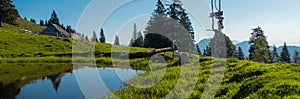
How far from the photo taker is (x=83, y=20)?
15008mm

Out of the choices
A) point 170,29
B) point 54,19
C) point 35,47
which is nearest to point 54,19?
point 54,19

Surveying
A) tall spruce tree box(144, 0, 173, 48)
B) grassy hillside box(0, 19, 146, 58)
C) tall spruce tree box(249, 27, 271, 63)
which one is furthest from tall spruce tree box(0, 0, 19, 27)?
tall spruce tree box(249, 27, 271, 63)

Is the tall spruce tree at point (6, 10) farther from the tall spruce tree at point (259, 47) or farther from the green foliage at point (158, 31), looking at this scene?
the tall spruce tree at point (259, 47)

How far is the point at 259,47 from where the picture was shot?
8362cm

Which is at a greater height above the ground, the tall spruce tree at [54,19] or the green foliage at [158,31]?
the tall spruce tree at [54,19]

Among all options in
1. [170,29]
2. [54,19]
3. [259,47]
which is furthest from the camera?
[54,19]

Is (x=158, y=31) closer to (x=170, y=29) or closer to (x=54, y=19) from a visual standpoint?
(x=170, y=29)

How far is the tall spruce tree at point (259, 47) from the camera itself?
263 ft

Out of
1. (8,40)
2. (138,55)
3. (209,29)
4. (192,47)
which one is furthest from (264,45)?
(8,40)

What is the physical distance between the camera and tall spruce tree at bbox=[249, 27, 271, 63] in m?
80.3

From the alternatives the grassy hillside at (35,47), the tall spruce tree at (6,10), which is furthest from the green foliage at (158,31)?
the tall spruce tree at (6,10)

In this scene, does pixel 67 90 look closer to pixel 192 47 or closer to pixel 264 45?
pixel 192 47

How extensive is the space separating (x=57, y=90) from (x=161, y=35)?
52.2 metres

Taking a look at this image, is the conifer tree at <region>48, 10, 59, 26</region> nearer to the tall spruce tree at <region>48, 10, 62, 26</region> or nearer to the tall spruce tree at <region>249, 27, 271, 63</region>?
the tall spruce tree at <region>48, 10, 62, 26</region>
